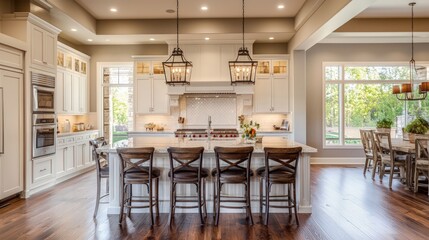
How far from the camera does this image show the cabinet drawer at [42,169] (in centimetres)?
512

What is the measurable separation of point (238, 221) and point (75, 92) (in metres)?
5.43

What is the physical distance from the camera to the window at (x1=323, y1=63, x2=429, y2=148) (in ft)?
27.2

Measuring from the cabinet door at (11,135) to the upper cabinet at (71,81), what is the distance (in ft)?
4.67

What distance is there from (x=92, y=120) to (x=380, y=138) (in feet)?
23.4

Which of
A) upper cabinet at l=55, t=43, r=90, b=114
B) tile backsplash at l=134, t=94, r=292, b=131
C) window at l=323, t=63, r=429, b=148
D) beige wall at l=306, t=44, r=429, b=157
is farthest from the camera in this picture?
window at l=323, t=63, r=429, b=148

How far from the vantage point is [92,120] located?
8.08 m

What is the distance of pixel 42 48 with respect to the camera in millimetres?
5328

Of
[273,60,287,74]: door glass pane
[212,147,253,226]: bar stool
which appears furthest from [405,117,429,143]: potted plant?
[212,147,253,226]: bar stool

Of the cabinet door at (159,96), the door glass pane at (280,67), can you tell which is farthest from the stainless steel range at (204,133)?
the door glass pane at (280,67)

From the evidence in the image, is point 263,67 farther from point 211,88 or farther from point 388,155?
point 388,155

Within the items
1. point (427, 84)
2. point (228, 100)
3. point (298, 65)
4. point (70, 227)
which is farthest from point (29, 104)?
point (427, 84)

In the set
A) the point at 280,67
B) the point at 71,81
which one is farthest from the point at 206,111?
the point at 71,81

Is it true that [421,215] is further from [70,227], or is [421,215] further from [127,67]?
[127,67]

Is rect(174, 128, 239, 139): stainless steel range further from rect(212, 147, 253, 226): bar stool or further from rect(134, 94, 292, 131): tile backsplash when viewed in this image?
rect(212, 147, 253, 226): bar stool
